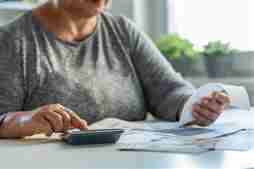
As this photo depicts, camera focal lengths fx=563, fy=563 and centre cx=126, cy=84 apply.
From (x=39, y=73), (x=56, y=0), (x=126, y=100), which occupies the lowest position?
(x=126, y=100)

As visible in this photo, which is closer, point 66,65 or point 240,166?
point 240,166

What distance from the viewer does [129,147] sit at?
1.00 meters

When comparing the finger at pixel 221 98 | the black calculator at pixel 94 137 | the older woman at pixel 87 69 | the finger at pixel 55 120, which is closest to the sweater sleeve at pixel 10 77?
the older woman at pixel 87 69

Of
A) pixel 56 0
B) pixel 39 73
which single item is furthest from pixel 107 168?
pixel 56 0

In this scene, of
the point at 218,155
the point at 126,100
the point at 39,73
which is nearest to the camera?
the point at 218,155

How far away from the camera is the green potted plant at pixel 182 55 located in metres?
2.14

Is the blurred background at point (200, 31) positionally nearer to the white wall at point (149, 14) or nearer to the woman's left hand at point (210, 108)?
the white wall at point (149, 14)

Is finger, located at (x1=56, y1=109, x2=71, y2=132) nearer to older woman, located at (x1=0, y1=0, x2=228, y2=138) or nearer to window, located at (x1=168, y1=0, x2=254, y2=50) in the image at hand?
older woman, located at (x1=0, y1=0, x2=228, y2=138)

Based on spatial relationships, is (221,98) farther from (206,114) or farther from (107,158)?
(107,158)

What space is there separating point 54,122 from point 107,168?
13.1 inches

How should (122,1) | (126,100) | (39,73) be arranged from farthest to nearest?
(122,1), (126,100), (39,73)

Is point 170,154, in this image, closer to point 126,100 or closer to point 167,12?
point 126,100

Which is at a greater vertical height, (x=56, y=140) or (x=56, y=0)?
(x=56, y=0)

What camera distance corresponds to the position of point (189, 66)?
2.17 meters
